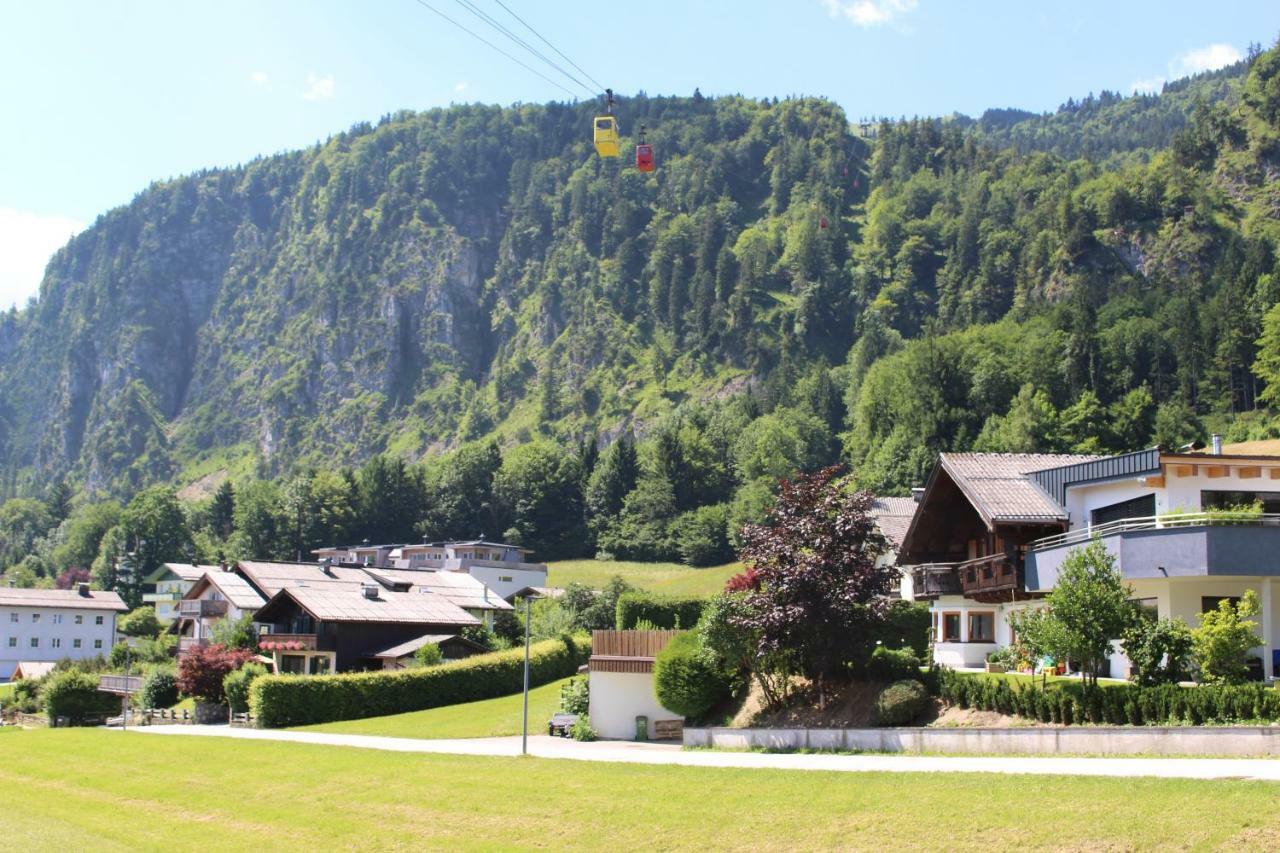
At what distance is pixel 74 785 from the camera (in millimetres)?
37469

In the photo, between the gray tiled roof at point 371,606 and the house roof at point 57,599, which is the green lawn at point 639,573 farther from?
the house roof at point 57,599

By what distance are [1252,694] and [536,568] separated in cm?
9600

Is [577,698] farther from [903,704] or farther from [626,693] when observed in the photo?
[903,704]

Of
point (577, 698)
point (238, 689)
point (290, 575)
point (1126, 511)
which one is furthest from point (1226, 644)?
point (290, 575)

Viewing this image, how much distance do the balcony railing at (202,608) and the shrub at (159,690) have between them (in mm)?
19499

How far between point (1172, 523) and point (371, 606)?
4912cm

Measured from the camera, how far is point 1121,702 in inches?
1105

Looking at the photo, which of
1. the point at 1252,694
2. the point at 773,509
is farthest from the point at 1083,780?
the point at 773,509

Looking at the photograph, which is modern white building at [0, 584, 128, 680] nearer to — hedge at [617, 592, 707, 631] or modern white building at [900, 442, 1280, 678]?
hedge at [617, 592, 707, 631]

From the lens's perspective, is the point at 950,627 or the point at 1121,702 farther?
the point at 950,627

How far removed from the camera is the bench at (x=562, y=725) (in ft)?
148

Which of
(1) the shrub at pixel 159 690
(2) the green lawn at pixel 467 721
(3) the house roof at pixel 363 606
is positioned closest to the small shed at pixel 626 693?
(2) the green lawn at pixel 467 721

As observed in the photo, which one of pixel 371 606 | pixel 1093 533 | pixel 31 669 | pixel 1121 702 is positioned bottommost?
pixel 31 669

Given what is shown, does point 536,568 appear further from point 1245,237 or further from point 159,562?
point 1245,237
